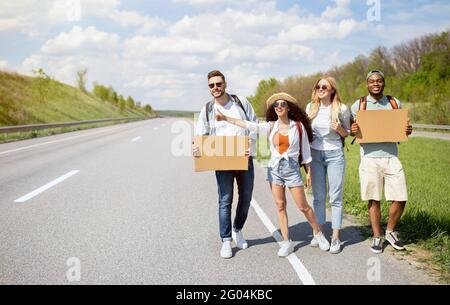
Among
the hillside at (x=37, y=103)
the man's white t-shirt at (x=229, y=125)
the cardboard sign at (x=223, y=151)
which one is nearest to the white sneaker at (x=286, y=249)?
the cardboard sign at (x=223, y=151)

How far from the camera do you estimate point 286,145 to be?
4516mm

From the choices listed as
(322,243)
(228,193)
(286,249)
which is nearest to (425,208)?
(322,243)

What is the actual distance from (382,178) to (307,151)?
Result: 0.98 metres

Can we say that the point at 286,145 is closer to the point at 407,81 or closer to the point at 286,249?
the point at 286,249

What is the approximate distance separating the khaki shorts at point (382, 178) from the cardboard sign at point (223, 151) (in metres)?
1.42

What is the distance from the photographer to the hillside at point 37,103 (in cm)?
3912

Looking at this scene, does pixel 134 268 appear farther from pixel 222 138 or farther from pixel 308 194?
pixel 308 194

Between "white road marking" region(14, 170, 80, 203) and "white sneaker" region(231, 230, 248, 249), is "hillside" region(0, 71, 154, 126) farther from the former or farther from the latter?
"white sneaker" region(231, 230, 248, 249)

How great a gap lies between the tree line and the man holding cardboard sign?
652 inches

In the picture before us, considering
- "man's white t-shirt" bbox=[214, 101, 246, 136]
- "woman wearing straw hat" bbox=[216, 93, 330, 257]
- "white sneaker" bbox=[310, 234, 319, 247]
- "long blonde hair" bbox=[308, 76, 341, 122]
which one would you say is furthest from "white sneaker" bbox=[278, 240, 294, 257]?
"long blonde hair" bbox=[308, 76, 341, 122]

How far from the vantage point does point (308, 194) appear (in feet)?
25.9
